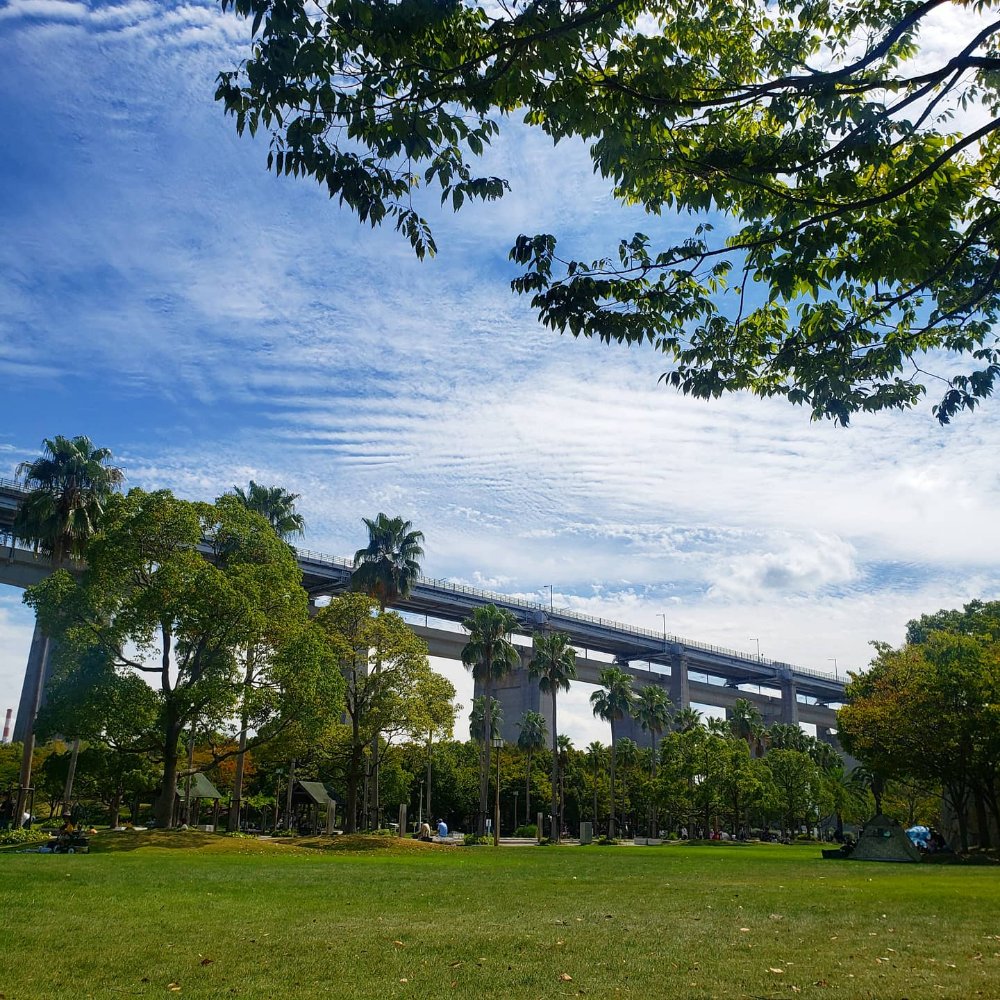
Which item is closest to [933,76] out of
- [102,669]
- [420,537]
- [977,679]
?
[102,669]

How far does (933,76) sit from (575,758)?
315 feet

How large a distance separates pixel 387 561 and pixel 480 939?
48142 mm

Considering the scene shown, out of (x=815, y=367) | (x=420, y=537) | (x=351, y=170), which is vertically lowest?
(x=815, y=367)

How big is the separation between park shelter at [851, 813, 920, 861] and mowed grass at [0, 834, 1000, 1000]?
16.2 metres

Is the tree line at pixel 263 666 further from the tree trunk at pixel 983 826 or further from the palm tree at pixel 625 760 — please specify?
the palm tree at pixel 625 760

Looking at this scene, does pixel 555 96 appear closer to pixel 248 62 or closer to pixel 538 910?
pixel 248 62

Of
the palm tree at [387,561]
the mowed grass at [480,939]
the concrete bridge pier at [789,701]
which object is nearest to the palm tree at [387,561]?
the palm tree at [387,561]

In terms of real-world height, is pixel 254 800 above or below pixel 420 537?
below

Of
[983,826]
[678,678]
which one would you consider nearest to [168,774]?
[983,826]

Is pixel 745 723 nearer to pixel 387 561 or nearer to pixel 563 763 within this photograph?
pixel 563 763

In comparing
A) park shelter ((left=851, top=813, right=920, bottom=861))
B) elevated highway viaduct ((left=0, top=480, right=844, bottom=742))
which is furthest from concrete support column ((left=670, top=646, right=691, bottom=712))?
park shelter ((left=851, top=813, right=920, bottom=861))

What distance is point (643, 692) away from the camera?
310 ft

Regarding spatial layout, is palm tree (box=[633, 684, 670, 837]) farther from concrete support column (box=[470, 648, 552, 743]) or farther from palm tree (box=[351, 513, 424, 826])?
palm tree (box=[351, 513, 424, 826])

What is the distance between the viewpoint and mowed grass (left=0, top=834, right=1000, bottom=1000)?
6.93m
